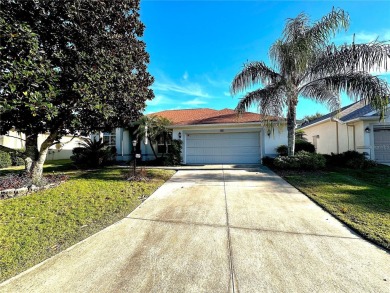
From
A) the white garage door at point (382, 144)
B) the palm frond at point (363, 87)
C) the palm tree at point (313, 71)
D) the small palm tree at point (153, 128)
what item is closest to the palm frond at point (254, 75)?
the palm tree at point (313, 71)

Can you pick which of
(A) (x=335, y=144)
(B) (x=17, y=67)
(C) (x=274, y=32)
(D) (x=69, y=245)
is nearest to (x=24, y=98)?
(B) (x=17, y=67)

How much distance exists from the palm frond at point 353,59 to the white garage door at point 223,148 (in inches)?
212

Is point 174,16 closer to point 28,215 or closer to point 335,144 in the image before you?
point 28,215

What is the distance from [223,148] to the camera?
44.0 ft

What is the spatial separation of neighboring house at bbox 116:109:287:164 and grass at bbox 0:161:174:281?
6.57 metres

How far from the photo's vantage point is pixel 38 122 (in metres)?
6.00

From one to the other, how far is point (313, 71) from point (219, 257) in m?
9.63

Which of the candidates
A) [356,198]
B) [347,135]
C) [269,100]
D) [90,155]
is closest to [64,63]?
[90,155]

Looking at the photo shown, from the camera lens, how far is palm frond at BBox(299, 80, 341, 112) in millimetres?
9495

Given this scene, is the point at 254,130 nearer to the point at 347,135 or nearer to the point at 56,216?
the point at 347,135

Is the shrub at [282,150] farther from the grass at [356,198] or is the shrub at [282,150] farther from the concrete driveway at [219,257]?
the concrete driveway at [219,257]

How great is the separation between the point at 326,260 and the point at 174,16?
10.8 m

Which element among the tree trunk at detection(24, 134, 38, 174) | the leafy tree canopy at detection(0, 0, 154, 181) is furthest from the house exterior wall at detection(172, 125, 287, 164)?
the tree trunk at detection(24, 134, 38, 174)

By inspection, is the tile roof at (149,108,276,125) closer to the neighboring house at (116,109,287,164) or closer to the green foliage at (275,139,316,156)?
the neighboring house at (116,109,287,164)
